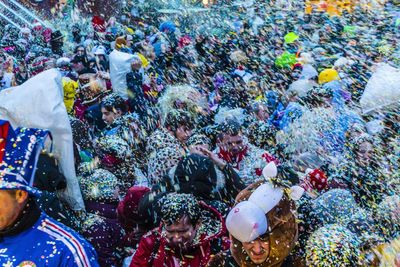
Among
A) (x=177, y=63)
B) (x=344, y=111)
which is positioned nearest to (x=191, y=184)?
(x=344, y=111)

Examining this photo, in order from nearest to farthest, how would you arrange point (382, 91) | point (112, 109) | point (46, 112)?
point (46, 112), point (112, 109), point (382, 91)

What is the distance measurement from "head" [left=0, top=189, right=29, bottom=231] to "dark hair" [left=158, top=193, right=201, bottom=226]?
1.03 m

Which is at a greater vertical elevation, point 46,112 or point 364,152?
point 46,112

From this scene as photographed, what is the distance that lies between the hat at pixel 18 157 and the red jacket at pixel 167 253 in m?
1.05

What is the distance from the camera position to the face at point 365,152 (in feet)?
17.1

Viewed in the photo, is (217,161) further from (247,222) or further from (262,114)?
(262,114)

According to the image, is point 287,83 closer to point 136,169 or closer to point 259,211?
point 136,169

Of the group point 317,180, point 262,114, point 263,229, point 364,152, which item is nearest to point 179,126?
point 317,180

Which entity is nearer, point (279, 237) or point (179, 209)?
point (279, 237)

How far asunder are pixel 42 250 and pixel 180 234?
1.00 meters

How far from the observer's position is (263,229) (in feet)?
8.55

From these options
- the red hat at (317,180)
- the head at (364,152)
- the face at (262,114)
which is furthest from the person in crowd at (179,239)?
the face at (262,114)

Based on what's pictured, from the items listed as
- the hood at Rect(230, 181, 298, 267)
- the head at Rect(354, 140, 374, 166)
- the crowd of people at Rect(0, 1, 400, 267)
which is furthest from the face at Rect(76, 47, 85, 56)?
→ the hood at Rect(230, 181, 298, 267)

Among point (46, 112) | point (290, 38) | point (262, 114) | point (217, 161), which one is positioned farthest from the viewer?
point (290, 38)
